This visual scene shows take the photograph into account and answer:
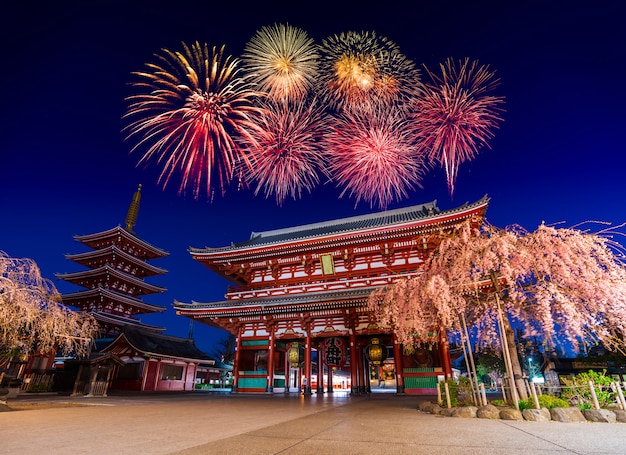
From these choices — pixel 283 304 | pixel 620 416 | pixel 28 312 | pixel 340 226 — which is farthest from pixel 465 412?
pixel 340 226

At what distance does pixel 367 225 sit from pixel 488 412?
50.3ft

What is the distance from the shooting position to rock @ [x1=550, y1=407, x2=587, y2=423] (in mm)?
6562

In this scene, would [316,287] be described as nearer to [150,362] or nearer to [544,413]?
[544,413]

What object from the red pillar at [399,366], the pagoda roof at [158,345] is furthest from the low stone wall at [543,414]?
the pagoda roof at [158,345]

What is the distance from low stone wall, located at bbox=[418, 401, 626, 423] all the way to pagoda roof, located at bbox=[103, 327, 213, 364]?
21487mm

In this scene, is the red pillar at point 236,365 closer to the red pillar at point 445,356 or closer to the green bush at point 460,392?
the red pillar at point 445,356

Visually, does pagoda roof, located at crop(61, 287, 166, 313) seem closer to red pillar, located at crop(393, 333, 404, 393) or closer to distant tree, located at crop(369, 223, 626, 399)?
red pillar, located at crop(393, 333, 404, 393)

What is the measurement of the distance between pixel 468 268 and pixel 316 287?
1070 centimetres

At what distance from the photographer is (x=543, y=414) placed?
6695mm

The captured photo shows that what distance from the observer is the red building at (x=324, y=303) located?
15.8m

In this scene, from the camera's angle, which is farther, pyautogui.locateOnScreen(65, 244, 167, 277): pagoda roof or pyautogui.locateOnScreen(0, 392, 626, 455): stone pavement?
pyautogui.locateOnScreen(65, 244, 167, 277): pagoda roof

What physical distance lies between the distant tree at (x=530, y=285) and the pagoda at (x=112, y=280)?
89.4 ft

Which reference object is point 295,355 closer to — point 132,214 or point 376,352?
point 376,352

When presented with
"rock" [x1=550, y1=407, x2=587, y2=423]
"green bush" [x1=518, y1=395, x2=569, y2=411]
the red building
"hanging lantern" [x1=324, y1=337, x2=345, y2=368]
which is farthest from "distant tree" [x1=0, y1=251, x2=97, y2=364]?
"rock" [x1=550, y1=407, x2=587, y2=423]
